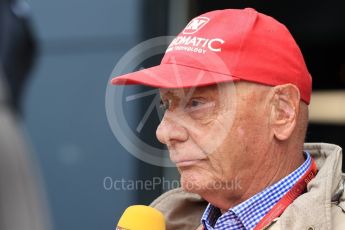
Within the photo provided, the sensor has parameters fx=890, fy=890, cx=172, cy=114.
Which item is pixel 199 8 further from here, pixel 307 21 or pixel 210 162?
pixel 210 162

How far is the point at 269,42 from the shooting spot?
2.67 meters

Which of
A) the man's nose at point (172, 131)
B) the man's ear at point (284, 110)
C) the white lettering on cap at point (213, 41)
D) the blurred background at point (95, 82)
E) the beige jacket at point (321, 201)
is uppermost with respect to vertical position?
the white lettering on cap at point (213, 41)

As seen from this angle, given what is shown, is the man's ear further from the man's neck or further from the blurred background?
the blurred background

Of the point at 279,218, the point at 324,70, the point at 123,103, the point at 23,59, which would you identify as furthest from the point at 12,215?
the point at 324,70

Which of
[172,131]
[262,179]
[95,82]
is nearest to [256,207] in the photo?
[262,179]

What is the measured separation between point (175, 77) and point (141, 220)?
0.44 m

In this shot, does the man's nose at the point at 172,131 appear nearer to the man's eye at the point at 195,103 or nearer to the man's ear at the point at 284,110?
the man's eye at the point at 195,103

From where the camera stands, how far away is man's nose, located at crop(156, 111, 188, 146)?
268cm

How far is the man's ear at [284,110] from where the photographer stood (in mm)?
2656

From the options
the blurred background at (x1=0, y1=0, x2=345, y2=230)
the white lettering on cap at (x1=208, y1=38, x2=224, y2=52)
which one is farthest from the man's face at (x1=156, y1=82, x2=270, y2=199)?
the blurred background at (x1=0, y1=0, x2=345, y2=230)

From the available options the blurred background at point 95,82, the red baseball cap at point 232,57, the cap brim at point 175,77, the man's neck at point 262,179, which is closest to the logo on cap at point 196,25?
the red baseball cap at point 232,57

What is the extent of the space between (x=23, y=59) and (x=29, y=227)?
9.68 ft

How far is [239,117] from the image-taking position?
8.68ft

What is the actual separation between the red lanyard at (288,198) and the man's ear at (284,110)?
131 mm
